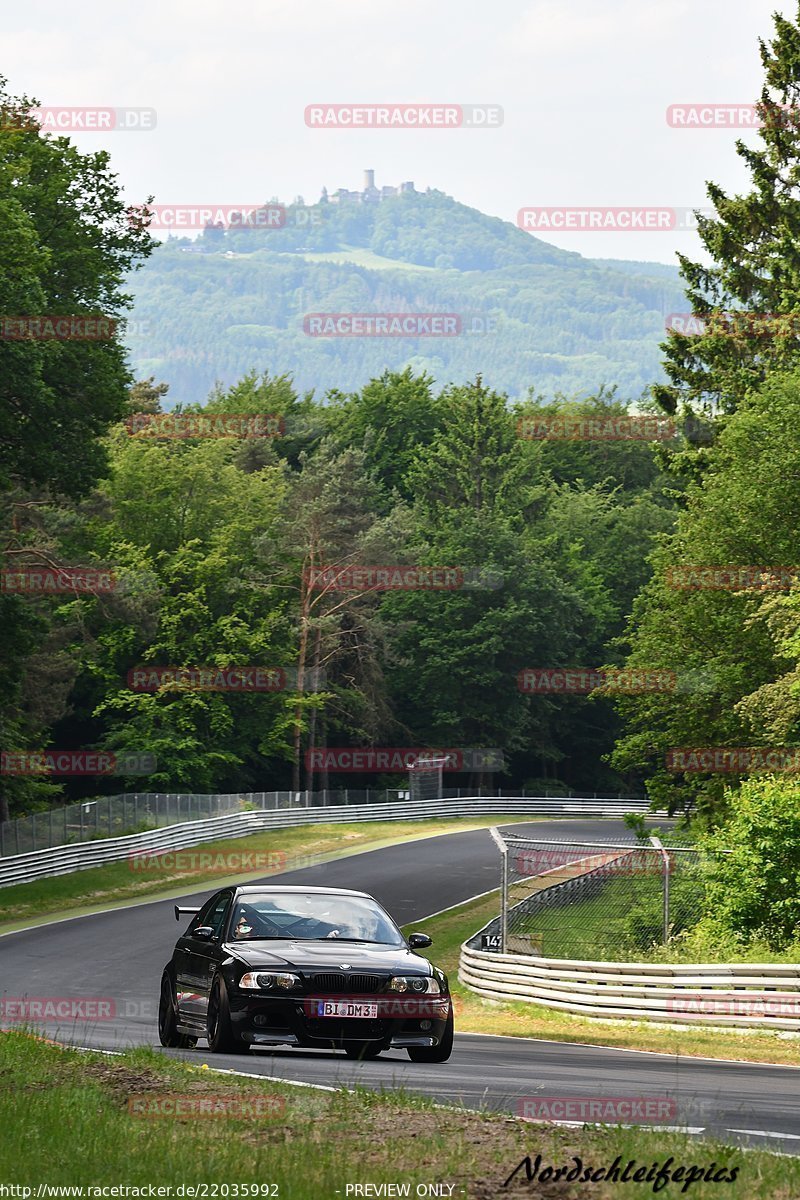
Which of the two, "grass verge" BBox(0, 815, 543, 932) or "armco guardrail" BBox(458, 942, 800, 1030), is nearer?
→ "armco guardrail" BBox(458, 942, 800, 1030)

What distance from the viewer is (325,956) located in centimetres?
1327

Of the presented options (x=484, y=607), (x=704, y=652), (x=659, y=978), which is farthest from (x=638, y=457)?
(x=659, y=978)

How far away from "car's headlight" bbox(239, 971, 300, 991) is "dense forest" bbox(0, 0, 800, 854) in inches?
882

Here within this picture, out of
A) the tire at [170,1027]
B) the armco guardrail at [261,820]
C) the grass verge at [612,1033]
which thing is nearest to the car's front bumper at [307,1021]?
the tire at [170,1027]

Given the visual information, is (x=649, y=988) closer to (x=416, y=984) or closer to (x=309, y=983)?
A: (x=416, y=984)

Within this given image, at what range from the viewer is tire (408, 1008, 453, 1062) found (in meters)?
13.5

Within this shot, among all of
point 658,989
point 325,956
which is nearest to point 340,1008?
point 325,956

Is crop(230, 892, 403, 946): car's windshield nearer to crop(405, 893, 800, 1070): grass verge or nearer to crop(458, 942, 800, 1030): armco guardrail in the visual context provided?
crop(405, 893, 800, 1070): grass verge

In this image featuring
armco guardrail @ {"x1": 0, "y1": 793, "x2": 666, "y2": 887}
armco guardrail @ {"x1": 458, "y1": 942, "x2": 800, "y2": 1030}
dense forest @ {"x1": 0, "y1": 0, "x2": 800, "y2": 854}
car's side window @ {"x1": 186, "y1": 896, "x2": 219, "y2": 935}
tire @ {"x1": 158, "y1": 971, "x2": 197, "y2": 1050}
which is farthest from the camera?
armco guardrail @ {"x1": 0, "y1": 793, "x2": 666, "y2": 887}

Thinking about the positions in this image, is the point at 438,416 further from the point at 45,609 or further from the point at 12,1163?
the point at 12,1163

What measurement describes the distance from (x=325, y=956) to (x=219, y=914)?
156 centimetres

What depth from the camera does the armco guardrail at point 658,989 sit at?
1859 cm

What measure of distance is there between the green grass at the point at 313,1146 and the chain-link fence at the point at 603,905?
13218 millimetres

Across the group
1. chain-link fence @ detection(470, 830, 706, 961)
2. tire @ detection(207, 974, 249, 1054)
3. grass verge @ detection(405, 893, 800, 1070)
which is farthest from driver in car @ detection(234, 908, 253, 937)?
chain-link fence @ detection(470, 830, 706, 961)
